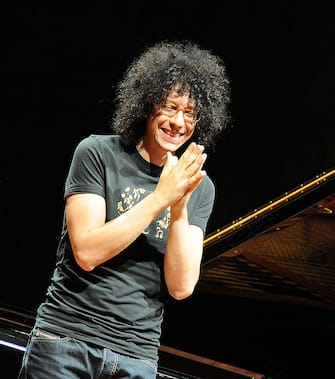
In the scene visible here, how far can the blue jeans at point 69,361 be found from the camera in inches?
65.0

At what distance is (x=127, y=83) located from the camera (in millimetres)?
2074

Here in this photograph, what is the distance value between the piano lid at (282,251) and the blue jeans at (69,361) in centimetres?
127

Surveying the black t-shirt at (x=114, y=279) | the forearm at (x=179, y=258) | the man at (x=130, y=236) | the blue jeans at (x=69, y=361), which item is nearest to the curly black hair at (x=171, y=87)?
the man at (x=130, y=236)

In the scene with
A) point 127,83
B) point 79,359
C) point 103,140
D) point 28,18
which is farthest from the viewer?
point 28,18

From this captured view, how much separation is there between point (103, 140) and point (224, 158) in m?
3.29

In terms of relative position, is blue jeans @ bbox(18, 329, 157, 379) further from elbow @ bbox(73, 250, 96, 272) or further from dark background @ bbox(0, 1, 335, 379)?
dark background @ bbox(0, 1, 335, 379)

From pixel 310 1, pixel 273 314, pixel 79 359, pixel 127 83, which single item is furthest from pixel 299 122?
pixel 79 359

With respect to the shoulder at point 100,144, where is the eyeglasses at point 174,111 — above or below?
above

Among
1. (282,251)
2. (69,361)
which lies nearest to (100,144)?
(69,361)

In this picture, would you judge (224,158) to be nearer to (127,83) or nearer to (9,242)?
(9,242)

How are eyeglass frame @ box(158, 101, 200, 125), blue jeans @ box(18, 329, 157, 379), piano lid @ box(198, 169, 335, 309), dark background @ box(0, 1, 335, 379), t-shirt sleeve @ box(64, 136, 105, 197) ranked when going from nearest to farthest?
blue jeans @ box(18, 329, 157, 379) → t-shirt sleeve @ box(64, 136, 105, 197) → eyeglass frame @ box(158, 101, 200, 125) → piano lid @ box(198, 169, 335, 309) → dark background @ box(0, 1, 335, 379)

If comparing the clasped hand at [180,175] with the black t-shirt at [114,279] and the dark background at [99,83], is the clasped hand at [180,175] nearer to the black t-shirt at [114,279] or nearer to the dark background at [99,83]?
the black t-shirt at [114,279]

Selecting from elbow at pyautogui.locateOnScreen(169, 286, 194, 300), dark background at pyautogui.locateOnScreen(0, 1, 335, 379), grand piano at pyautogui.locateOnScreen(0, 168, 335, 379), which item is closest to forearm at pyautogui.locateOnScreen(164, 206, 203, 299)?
elbow at pyautogui.locateOnScreen(169, 286, 194, 300)

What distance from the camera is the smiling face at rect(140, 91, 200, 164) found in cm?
183
